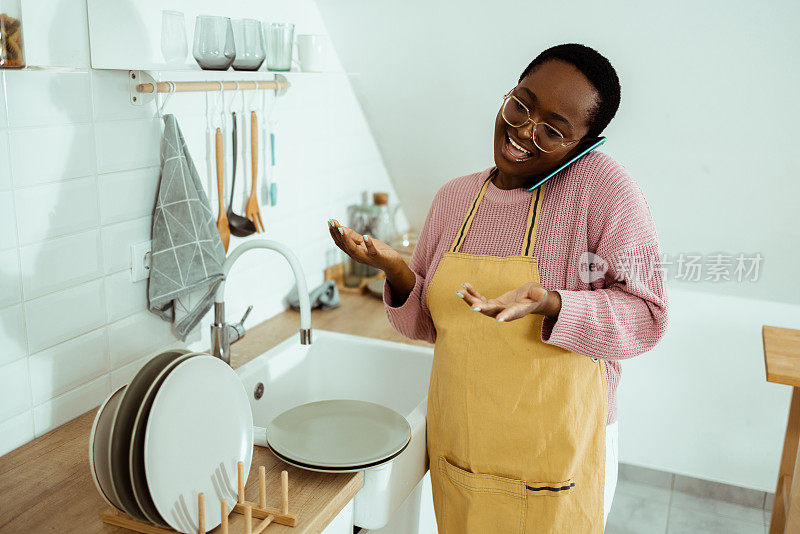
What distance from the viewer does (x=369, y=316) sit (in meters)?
2.22

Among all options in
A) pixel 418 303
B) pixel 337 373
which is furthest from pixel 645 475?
pixel 418 303

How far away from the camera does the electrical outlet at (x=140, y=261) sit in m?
1.53

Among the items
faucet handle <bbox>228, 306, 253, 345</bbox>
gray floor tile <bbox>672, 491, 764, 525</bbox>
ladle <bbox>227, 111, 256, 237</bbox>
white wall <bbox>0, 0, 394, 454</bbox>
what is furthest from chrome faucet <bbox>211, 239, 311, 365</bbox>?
gray floor tile <bbox>672, 491, 764, 525</bbox>

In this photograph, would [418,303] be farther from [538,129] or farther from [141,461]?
[141,461]

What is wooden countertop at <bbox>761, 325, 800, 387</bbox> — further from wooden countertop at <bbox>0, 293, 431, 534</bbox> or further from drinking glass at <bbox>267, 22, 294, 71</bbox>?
drinking glass at <bbox>267, 22, 294, 71</bbox>

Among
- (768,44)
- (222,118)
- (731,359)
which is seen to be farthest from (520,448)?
(731,359)

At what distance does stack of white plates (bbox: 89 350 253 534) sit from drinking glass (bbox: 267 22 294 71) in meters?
0.75

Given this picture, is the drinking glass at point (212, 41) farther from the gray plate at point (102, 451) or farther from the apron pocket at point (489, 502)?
the apron pocket at point (489, 502)

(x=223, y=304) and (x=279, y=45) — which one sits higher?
(x=279, y=45)

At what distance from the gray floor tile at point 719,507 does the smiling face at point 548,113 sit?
75.0 inches

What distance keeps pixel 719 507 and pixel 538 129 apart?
205 centimetres

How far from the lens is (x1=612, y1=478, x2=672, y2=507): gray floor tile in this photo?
2.72 m

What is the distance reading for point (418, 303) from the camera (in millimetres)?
1446

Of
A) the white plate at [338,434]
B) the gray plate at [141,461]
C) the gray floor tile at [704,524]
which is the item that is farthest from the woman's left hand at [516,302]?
the gray floor tile at [704,524]
